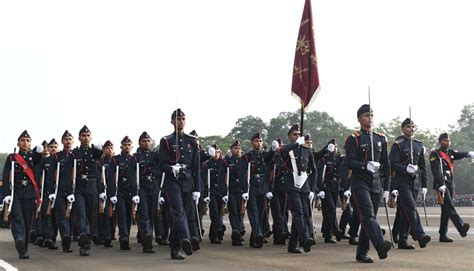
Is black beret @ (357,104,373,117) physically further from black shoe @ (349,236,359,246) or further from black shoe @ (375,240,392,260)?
black shoe @ (349,236,359,246)

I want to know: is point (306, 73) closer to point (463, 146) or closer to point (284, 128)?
point (463, 146)

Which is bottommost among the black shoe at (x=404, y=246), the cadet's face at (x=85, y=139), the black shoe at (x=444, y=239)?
the black shoe at (x=404, y=246)

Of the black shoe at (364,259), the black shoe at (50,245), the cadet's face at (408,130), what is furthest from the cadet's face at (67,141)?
the black shoe at (364,259)

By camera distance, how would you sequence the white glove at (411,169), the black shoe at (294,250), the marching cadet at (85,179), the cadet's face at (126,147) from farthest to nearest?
the cadet's face at (126,147), the marching cadet at (85,179), the white glove at (411,169), the black shoe at (294,250)

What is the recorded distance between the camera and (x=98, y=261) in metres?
12.9

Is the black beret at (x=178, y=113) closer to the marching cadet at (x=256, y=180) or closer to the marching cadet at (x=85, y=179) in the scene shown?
the marching cadet at (x=85, y=179)

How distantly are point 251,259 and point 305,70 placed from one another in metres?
4.98

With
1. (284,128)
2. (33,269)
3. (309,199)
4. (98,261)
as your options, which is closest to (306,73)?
(309,199)

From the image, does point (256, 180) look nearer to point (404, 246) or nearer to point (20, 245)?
point (404, 246)

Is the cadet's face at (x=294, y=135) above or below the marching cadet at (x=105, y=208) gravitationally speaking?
above

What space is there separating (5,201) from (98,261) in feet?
6.74

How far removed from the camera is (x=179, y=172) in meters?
12.9

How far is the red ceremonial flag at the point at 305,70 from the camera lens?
1619cm

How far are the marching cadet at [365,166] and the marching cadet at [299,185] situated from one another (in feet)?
5.00
